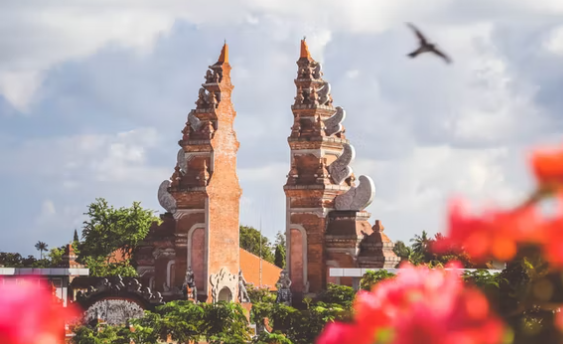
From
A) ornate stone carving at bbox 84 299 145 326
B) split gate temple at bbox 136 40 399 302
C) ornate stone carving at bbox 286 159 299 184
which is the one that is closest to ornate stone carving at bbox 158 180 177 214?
split gate temple at bbox 136 40 399 302

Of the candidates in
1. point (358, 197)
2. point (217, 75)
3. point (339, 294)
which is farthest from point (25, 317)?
point (217, 75)

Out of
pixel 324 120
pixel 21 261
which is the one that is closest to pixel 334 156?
pixel 324 120

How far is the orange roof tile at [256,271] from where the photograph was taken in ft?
149

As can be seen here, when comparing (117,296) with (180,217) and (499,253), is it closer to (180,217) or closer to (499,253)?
(180,217)

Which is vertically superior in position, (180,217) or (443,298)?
(180,217)

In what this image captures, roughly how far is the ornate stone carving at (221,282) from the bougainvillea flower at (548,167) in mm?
29182

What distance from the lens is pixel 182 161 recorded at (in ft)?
107

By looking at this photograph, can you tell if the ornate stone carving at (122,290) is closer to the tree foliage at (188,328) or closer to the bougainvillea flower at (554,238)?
the tree foliage at (188,328)

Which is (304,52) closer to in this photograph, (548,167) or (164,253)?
(164,253)

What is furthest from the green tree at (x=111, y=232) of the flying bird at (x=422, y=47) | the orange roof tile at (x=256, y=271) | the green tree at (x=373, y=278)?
the flying bird at (x=422, y=47)

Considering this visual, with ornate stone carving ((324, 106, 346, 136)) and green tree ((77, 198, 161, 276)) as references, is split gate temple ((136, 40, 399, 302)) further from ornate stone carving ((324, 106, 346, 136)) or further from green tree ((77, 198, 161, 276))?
green tree ((77, 198, 161, 276))

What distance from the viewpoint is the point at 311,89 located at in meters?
29.8

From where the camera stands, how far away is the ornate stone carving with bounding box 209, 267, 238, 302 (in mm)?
31094

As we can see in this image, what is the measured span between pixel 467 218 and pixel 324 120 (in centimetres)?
2767
